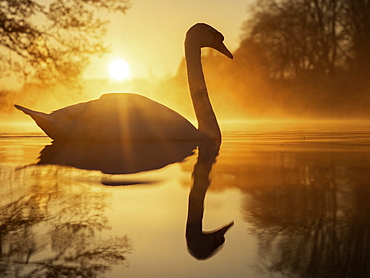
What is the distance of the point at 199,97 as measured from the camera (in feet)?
34.1

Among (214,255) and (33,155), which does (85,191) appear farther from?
(33,155)

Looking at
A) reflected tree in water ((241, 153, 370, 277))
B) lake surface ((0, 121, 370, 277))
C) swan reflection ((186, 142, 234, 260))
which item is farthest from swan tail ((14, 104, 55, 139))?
reflected tree in water ((241, 153, 370, 277))

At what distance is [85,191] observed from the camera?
450 centimetres

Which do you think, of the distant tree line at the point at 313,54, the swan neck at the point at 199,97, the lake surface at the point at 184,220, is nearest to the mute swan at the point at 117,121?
the swan neck at the point at 199,97

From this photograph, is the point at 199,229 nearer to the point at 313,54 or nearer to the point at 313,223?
the point at 313,223

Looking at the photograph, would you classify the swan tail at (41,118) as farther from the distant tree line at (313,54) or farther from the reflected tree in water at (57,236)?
the distant tree line at (313,54)

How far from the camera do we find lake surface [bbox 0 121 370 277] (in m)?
2.46

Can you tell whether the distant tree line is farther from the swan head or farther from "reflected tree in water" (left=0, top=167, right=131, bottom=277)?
"reflected tree in water" (left=0, top=167, right=131, bottom=277)

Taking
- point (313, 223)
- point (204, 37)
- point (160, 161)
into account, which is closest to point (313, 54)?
point (204, 37)

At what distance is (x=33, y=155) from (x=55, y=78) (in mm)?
4692

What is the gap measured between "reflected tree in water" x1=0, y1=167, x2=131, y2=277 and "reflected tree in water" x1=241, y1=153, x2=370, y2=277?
2.23ft

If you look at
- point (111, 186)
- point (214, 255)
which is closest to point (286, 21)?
point (111, 186)

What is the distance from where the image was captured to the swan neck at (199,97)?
9898mm

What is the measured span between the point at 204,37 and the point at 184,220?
7.56 meters
